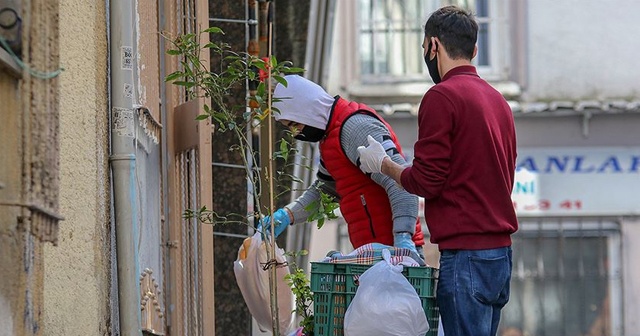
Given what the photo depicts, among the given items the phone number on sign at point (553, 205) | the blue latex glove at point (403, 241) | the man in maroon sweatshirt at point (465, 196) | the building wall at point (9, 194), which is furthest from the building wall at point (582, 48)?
the building wall at point (9, 194)

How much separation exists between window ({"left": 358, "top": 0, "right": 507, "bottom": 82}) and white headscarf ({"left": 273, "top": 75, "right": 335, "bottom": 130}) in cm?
1281

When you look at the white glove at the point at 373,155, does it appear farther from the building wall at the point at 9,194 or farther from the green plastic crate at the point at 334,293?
the building wall at the point at 9,194

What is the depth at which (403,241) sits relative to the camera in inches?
214

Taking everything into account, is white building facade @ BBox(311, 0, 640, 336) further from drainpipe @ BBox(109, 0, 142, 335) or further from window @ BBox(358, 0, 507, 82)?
drainpipe @ BBox(109, 0, 142, 335)

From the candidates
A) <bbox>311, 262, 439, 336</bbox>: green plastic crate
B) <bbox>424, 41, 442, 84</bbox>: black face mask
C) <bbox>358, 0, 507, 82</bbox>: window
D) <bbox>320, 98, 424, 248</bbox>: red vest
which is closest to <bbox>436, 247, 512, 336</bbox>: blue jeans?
<bbox>311, 262, 439, 336</bbox>: green plastic crate

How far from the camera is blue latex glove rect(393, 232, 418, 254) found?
17.7 feet

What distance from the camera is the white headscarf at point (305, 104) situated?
573 centimetres

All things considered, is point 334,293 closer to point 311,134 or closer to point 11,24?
point 311,134

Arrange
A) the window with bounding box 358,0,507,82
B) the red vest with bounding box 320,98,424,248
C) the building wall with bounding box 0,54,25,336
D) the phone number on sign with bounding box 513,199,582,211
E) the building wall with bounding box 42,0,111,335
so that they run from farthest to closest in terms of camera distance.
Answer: the window with bounding box 358,0,507,82
the phone number on sign with bounding box 513,199,582,211
the red vest with bounding box 320,98,424,248
the building wall with bounding box 42,0,111,335
the building wall with bounding box 0,54,25,336

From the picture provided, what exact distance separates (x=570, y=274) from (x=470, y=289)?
1343 centimetres

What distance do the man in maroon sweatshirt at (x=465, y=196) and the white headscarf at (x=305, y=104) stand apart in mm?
862

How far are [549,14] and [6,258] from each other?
16.0m

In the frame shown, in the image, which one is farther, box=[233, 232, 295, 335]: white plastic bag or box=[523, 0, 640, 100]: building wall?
box=[523, 0, 640, 100]: building wall

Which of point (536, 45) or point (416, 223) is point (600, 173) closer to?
point (536, 45)
